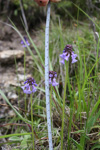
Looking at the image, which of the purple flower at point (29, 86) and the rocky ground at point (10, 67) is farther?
the rocky ground at point (10, 67)

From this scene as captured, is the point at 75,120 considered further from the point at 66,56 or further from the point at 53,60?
the point at 53,60

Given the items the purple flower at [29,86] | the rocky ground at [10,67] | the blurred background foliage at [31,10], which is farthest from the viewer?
the blurred background foliage at [31,10]

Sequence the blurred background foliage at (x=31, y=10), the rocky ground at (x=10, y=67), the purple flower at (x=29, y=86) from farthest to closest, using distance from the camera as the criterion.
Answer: the blurred background foliage at (x=31, y=10), the rocky ground at (x=10, y=67), the purple flower at (x=29, y=86)

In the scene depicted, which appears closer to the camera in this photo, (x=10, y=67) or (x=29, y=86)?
(x=29, y=86)

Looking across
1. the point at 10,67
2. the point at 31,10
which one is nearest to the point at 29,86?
the point at 10,67

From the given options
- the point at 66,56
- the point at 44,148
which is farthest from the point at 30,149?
the point at 66,56

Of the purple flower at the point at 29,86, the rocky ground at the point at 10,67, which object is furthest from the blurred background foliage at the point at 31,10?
the purple flower at the point at 29,86

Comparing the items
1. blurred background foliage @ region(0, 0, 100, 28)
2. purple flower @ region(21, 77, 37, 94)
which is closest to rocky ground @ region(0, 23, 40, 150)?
blurred background foliage @ region(0, 0, 100, 28)

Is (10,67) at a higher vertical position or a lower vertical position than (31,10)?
lower

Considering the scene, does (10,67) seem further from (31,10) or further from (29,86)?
(29,86)

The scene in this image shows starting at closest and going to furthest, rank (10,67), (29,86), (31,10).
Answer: (29,86) < (10,67) < (31,10)

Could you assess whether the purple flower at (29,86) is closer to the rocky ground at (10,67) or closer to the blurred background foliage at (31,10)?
the rocky ground at (10,67)
